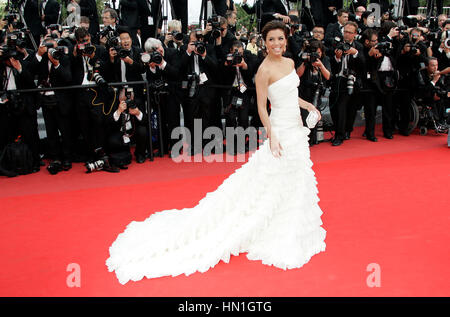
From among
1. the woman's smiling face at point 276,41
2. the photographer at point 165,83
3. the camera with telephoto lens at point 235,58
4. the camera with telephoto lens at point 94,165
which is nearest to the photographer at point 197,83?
the photographer at point 165,83

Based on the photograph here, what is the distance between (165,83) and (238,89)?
3.39 ft

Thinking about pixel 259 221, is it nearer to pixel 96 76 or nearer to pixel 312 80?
pixel 96 76

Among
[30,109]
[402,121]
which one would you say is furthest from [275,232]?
[402,121]

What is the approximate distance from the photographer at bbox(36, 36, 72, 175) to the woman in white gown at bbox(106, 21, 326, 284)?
292 centimetres

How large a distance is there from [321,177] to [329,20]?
493 cm

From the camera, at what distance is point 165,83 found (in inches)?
252

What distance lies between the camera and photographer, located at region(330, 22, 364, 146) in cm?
678

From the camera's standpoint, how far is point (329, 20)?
916 cm

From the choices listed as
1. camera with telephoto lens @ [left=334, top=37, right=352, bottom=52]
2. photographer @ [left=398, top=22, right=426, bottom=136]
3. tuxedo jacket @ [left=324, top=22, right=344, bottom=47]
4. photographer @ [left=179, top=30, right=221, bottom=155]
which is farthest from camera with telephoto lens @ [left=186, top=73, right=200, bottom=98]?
photographer @ [left=398, top=22, right=426, bottom=136]

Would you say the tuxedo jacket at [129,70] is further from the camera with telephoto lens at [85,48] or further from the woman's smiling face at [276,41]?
the woman's smiling face at [276,41]

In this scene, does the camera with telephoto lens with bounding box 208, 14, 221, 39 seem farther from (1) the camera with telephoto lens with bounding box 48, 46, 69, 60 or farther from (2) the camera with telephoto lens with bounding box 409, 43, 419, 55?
(2) the camera with telephoto lens with bounding box 409, 43, 419, 55

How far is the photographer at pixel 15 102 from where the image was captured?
573 cm

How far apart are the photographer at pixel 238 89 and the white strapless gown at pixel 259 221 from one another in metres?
3.06

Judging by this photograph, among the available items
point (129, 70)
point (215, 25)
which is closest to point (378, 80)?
point (215, 25)
